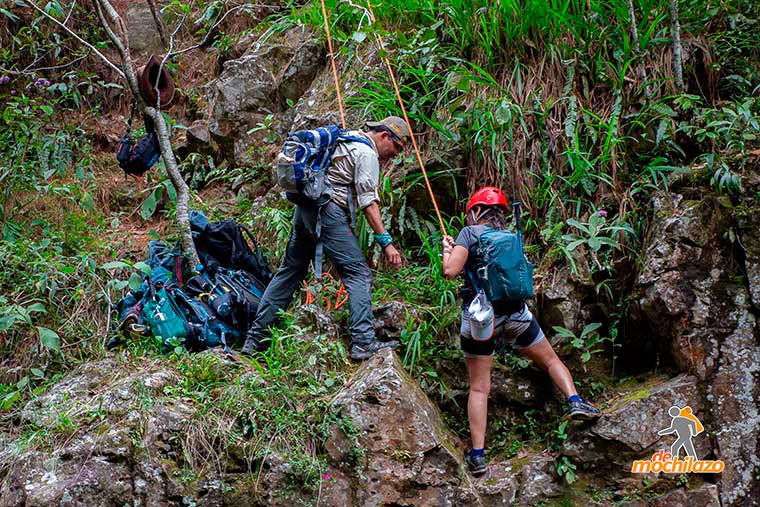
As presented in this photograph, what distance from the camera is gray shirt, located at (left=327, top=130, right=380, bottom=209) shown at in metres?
4.92

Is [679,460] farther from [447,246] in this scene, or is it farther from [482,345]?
[447,246]

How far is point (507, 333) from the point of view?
15.0ft

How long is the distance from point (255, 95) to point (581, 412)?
202 inches

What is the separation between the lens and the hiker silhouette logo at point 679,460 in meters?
4.47

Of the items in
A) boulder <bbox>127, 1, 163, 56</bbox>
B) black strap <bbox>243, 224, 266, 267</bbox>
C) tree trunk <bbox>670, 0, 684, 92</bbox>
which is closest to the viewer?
tree trunk <bbox>670, 0, 684, 92</bbox>

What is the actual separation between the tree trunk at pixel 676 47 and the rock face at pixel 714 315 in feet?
4.53

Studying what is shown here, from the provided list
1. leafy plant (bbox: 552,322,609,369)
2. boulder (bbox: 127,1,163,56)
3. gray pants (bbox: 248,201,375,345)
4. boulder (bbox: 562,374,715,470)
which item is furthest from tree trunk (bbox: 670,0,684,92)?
boulder (bbox: 127,1,163,56)

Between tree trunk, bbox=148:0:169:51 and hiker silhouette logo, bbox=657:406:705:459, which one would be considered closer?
hiker silhouette logo, bbox=657:406:705:459

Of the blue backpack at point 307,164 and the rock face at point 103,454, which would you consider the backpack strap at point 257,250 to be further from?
the rock face at point 103,454

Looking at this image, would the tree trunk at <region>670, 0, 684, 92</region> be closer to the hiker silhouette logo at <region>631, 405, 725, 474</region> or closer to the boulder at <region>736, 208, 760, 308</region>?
the boulder at <region>736, 208, 760, 308</region>

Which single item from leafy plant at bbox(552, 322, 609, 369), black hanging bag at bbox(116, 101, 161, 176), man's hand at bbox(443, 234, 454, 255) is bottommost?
leafy plant at bbox(552, 322, 609, 369)

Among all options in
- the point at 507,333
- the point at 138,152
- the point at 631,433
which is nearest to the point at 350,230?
the point at 507,333

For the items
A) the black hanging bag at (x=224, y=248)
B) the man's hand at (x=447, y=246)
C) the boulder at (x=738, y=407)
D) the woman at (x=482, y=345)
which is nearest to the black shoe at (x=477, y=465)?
the woman at (x=482, y=345)

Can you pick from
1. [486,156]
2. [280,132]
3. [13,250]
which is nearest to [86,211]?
[13,250]
